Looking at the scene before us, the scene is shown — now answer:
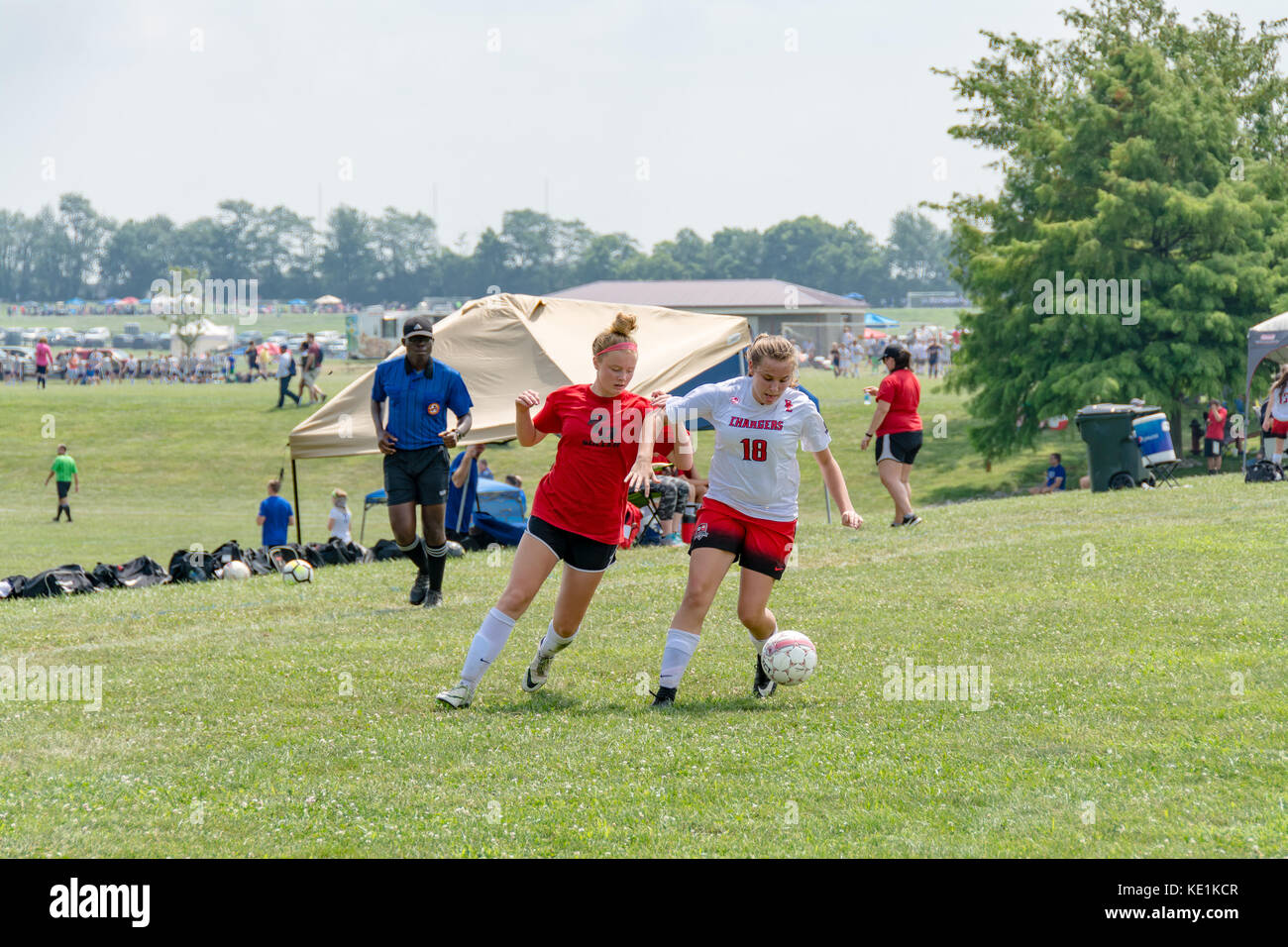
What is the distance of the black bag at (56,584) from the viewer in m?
13.7

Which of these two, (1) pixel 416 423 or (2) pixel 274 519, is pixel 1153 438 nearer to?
(1) pixel 416 423

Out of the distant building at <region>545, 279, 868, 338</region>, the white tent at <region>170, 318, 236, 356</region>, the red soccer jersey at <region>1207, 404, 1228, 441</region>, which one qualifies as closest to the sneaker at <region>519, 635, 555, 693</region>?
the red soccer jersey at <region>1207, 404, 1228, 441</region>

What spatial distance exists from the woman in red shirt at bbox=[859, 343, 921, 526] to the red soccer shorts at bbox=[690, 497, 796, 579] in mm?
7892

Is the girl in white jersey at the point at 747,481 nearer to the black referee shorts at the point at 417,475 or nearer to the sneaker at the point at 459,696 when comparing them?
the sneaker at the point at 459,696

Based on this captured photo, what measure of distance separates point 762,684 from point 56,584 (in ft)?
30.1

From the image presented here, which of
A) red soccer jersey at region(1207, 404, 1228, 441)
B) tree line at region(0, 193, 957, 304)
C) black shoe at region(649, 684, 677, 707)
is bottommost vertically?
black shoe at region(649, 684, 677, 707)

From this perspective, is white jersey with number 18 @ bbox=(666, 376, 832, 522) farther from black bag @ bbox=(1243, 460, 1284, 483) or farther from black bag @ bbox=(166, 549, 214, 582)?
black bag @ bbox=(1243, 460, 1284, 483)

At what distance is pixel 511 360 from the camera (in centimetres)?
1808

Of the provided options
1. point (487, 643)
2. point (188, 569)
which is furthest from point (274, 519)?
point (487, 643)

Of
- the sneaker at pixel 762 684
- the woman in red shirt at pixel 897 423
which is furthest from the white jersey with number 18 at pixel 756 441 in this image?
the woman in red shirt at pixel 897 423

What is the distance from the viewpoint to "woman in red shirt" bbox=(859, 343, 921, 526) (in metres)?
15.0

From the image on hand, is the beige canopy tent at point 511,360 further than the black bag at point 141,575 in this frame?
Yes

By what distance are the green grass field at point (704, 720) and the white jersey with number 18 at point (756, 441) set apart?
3.73ft

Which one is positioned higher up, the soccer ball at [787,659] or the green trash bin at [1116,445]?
the green trash bin at [1116,445]
